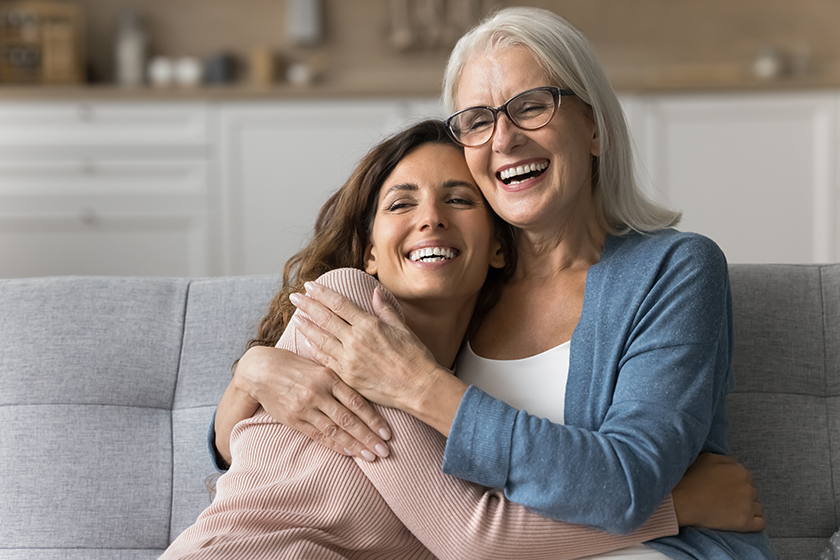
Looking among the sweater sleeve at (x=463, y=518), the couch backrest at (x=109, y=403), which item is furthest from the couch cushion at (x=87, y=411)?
the sweater sleeve at (x=463, y=518)

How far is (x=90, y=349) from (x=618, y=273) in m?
1.08

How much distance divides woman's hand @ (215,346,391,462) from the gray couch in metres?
0.36

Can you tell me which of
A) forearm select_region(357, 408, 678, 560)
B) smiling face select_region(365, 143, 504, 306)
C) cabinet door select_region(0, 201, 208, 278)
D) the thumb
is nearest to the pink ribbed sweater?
forearm select_region(357, 408, 678, 560)

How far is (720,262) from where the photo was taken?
3.92 feet

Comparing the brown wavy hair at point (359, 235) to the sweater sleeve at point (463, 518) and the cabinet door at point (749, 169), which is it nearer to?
the sweater sleeve at point (463, 518)

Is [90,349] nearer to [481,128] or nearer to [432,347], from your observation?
[432,347]

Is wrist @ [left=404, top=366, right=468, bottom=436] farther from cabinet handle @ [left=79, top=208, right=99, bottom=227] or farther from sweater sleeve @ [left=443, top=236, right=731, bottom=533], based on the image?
cabinet handle @ [left=79, top=208, right=99, bottom=227]

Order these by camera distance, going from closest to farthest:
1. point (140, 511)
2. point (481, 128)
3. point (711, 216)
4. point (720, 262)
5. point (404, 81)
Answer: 1. point (720, 262)
2. point (481, 128)
3. point (140, 511)
4. point (711, 216)
5. point (404, 81)

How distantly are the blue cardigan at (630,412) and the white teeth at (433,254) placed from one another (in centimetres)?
24

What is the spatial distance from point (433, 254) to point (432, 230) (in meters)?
0.04

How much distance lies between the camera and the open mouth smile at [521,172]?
1299 millimetres

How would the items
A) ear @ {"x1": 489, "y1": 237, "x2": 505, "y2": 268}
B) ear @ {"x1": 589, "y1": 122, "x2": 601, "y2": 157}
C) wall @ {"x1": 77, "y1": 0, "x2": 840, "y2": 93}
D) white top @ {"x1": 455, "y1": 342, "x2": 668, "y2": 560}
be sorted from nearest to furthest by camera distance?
white top @ {"x1": 455, "y1": 342, "x2": 668, "y2": 560}
ear @ {"x1": 589, "y1": 122, "x2": 601, "y2": 157}
ear @ {"x1": 489, "y1": 237, "x2": 505, "y2": 268}
wall @ {"x1": 77, "y1": 0, "x2": 840, "y2": 93}

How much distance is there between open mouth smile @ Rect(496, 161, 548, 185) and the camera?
4.26ft

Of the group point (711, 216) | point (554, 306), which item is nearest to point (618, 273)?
point (554, 306)
